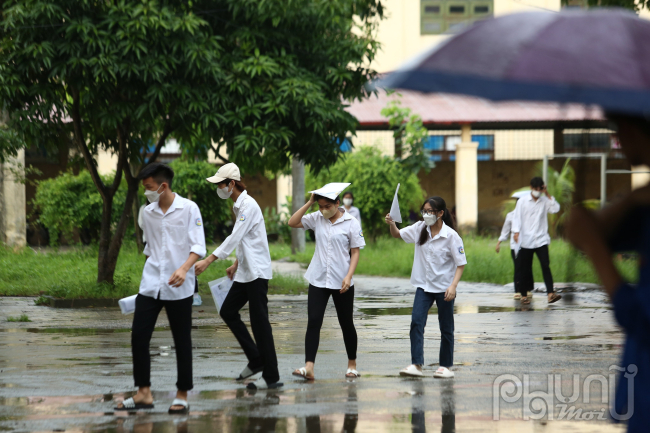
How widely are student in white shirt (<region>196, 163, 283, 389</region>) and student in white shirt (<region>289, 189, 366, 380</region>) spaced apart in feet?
1.52

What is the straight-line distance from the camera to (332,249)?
286 inches

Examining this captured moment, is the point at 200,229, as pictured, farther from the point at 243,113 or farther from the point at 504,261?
the point at 504,261

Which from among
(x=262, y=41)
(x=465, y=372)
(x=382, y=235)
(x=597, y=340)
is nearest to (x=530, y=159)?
(x=382, y=235)

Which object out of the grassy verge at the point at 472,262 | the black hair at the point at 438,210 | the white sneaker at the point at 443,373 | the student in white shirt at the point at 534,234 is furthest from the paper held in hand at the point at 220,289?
the grassy verge at the point at 472,262

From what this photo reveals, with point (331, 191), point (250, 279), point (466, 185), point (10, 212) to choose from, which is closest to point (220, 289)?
point (250, 279)

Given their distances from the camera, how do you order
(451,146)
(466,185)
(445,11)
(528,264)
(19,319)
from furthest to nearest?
1. (451,146)
2. (445,11)
3. (466,185)
4. (528,264)
5. (19,319)

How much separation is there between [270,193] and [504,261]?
1815 centimetres

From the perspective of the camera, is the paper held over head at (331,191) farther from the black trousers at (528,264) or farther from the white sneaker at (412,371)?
the black trousers at (528,264)

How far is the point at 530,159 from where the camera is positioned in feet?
112

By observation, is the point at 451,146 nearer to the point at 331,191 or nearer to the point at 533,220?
the point at 533,220

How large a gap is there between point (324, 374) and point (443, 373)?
1079 mm

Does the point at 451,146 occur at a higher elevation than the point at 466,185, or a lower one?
higher

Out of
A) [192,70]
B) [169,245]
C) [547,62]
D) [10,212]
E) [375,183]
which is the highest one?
[192,70]

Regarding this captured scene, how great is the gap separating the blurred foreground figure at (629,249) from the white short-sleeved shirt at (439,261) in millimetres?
4396
